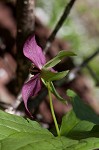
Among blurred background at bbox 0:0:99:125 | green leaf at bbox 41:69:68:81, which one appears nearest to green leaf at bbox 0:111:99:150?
green leaf at bbox 41:69:68:81

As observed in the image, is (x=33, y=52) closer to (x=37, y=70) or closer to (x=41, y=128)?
(x=37, y=70)

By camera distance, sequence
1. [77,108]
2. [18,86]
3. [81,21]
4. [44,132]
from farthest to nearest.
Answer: [81,21]
[18,86]
[77,108]
[44,132]

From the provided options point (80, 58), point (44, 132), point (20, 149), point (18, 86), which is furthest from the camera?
point (80, 58)

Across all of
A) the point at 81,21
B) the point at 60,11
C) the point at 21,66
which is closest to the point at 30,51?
the point at 21,66

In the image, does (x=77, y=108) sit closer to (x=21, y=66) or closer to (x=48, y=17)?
(x=21, y=66)

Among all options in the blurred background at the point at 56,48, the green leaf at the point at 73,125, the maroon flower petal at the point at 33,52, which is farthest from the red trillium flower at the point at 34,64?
the blurred background at the point at 56,48

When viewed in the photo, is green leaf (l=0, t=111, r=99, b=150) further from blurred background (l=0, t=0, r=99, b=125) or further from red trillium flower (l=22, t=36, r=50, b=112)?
blurred background (l=0, t=0, r=99, b=125)

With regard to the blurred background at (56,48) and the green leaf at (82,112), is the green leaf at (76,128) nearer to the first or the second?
the green leaf at (82,112)
